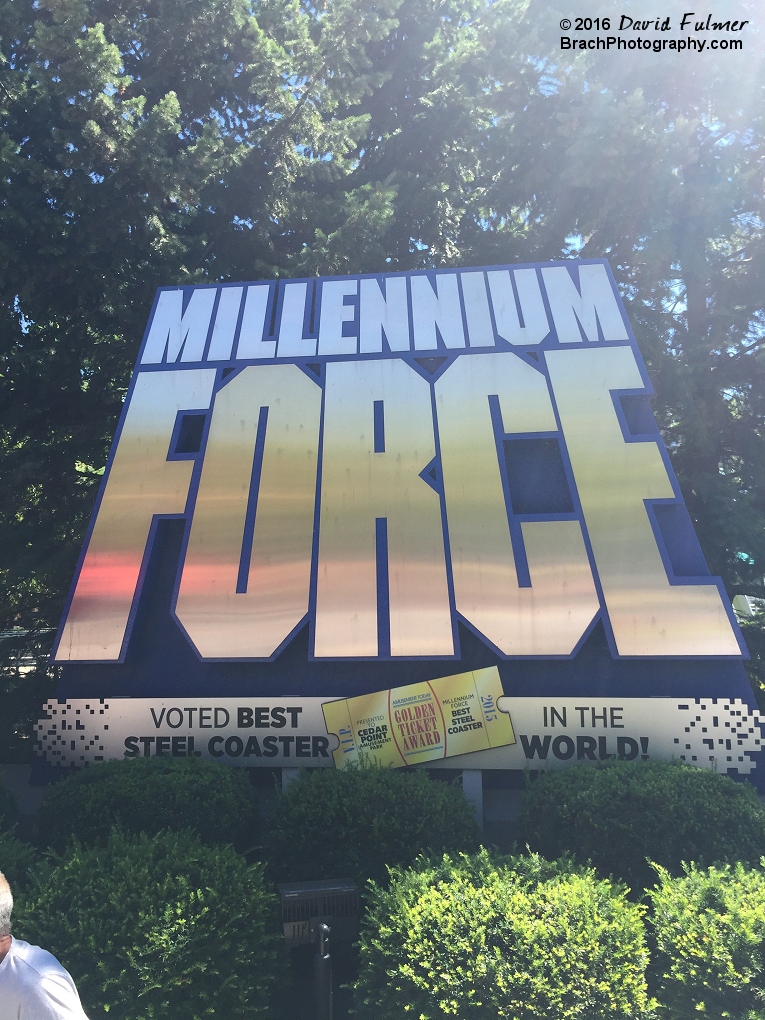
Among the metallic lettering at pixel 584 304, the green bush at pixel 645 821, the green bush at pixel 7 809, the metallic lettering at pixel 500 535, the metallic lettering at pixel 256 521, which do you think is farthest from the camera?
the metallic lettering at pixel 584 304

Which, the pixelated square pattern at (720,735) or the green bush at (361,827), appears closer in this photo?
the green bush at (361,827)

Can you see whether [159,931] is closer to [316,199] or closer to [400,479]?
[400,479]

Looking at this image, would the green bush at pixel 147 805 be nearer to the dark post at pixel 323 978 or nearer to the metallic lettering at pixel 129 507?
the metallic lettering at pixel 129 507

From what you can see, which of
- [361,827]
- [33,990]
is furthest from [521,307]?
[33,990]

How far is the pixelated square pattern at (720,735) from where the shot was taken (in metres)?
6.54

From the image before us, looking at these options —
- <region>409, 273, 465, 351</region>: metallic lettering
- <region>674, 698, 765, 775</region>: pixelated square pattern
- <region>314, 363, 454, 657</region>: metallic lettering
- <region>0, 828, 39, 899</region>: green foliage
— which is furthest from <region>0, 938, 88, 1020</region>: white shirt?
<region>409, 273, 465, 351</region>: metallic lettering

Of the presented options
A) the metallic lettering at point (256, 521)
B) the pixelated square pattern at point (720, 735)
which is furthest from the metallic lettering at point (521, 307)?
the pixelated square pattern at point (720, 735)

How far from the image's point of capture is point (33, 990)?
2236 mm

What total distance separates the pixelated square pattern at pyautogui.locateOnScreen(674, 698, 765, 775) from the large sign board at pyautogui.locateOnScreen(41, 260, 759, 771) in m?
0.06

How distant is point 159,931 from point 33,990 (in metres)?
1.74

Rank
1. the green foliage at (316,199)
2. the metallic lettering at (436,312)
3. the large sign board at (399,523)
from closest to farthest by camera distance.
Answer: the large sign board at (399,523)
the metallic lettering at (436,312)
the green foliage at (316,199)

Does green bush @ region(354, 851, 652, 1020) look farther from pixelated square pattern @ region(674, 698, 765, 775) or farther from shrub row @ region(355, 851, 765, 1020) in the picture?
pixelated square pattern @ region(674, 698, 765, 775)

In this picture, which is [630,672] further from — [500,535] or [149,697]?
[149,697]

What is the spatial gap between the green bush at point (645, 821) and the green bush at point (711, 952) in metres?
0.95
